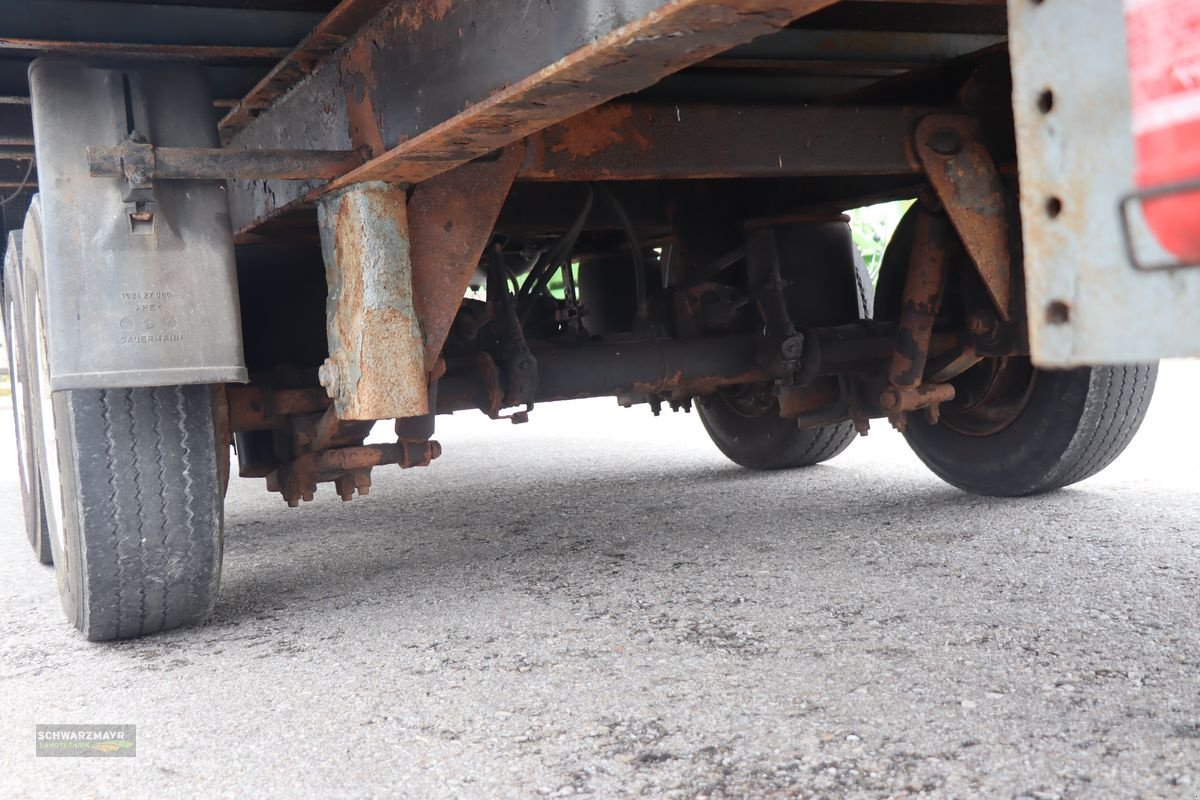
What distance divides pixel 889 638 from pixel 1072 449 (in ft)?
4.89

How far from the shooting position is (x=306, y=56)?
8.11ft

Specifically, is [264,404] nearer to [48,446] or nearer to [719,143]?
[48,446]

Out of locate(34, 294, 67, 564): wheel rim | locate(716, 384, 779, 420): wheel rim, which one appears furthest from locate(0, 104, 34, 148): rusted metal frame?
locate(716, 384, 779, 420): wheel rim

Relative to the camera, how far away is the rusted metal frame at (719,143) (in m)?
2.45

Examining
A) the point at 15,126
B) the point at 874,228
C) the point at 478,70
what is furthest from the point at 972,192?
the point at 874,228

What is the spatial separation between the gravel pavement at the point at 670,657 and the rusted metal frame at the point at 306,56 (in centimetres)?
131

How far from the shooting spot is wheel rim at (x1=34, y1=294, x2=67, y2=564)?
9.62 feet

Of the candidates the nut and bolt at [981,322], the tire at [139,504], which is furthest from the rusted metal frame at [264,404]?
the nut and bolt at [981,322]

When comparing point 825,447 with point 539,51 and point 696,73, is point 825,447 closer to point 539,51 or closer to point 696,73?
point 696,73

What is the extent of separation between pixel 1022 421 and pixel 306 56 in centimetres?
250

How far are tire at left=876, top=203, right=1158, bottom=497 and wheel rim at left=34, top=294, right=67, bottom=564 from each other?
8.47 feet

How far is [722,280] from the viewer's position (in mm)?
4055

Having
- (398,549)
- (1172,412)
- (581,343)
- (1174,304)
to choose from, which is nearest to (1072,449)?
(581,343)

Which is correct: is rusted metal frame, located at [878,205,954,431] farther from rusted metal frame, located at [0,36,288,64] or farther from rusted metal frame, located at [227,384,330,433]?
rusted metal frame, located at [0,36,288,64]
